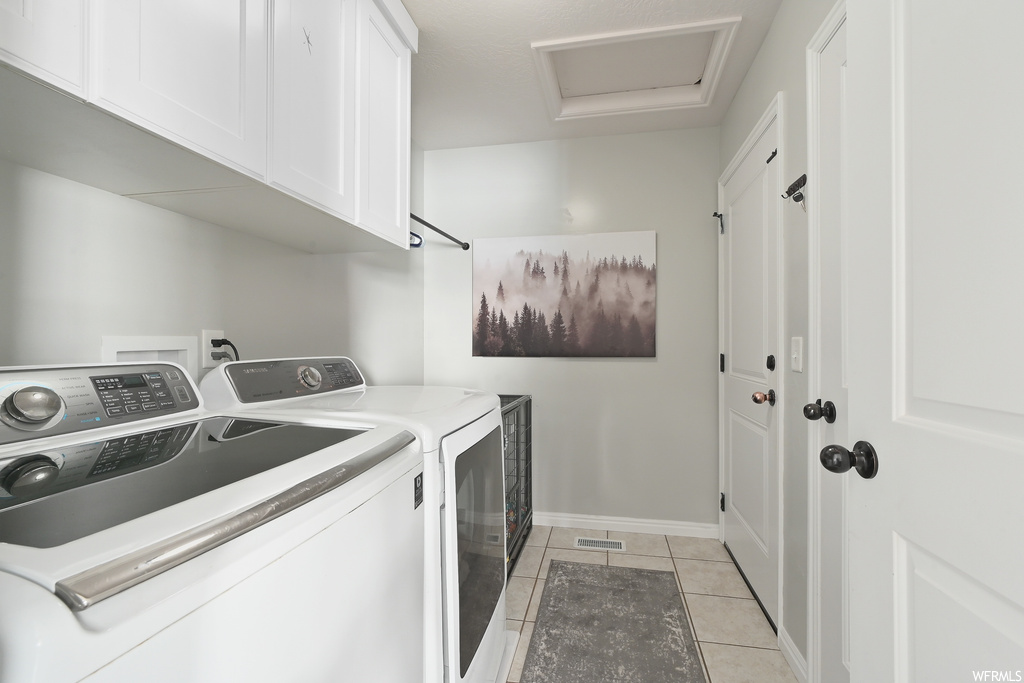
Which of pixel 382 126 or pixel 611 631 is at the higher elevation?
pixel 382 126

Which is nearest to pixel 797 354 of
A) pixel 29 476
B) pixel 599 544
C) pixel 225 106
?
pixel 599 544

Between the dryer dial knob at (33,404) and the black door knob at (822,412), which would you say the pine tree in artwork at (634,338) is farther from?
the dryer dial knob at (33,404)

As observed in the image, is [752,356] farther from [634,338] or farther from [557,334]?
[557,334]

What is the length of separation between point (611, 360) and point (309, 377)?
177cm

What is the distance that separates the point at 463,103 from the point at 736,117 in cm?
141

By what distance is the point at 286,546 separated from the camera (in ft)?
1.78

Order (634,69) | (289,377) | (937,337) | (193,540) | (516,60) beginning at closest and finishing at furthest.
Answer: (193,540) → (937,337) → (289,377) → (516,60) → (634,69)

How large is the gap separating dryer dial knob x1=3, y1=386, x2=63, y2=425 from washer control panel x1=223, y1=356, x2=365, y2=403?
0.38m

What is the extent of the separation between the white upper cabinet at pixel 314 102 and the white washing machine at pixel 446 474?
556 millimetres

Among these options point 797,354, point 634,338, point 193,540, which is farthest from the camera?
point 634,338

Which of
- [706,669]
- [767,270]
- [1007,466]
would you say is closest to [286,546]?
[1007,466]

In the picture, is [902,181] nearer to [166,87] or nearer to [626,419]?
[166,87]

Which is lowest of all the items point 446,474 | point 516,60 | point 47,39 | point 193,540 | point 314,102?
point 446,474

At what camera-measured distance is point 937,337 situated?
0.58 m
